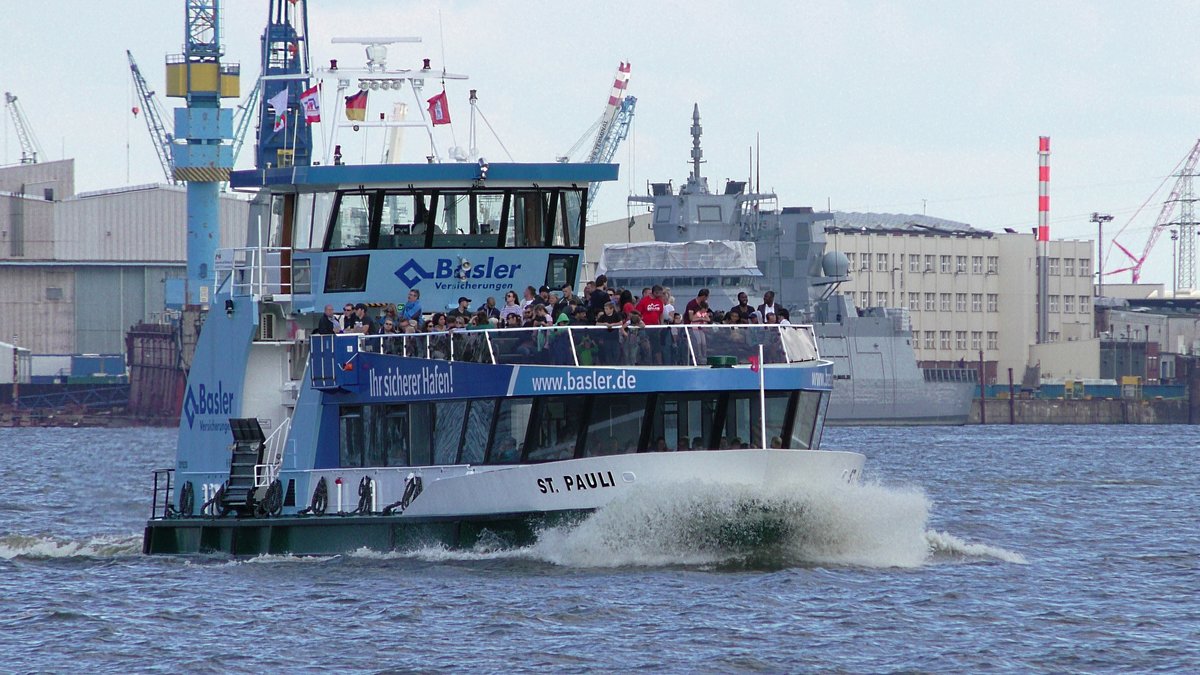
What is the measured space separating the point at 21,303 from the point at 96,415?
8.38 m

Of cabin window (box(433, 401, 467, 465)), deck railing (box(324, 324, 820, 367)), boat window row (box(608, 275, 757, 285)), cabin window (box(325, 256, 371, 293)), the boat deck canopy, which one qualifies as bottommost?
cabin window (box(433, 401, 467, 465))

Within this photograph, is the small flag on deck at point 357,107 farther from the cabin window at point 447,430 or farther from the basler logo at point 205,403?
the cabin window at point 447,430

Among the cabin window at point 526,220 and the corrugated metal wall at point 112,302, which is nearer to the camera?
the cabin window at point 526,220

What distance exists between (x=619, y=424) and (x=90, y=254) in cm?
10248

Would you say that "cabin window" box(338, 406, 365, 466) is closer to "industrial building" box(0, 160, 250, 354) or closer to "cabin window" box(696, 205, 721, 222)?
"cabin window" box(696, 205, 721, 222)

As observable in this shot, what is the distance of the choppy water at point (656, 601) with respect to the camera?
2173cm

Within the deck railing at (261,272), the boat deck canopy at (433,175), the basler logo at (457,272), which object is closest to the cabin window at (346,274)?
the deck railing at (261,272)

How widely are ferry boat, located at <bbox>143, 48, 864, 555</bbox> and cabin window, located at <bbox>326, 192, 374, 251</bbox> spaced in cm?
3

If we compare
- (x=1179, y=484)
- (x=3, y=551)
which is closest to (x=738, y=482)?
(x=3, y=551)

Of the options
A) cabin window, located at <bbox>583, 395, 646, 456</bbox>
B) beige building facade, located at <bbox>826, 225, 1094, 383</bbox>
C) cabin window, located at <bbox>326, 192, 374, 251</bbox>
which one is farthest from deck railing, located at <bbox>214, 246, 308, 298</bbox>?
beige building facade, located at <bbox>826, 225, 1094, 383</bbox>

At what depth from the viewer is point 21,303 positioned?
400 feet

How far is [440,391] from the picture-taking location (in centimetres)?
2705

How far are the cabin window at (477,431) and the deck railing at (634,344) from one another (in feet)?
2.01

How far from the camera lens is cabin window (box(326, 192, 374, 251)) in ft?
101
